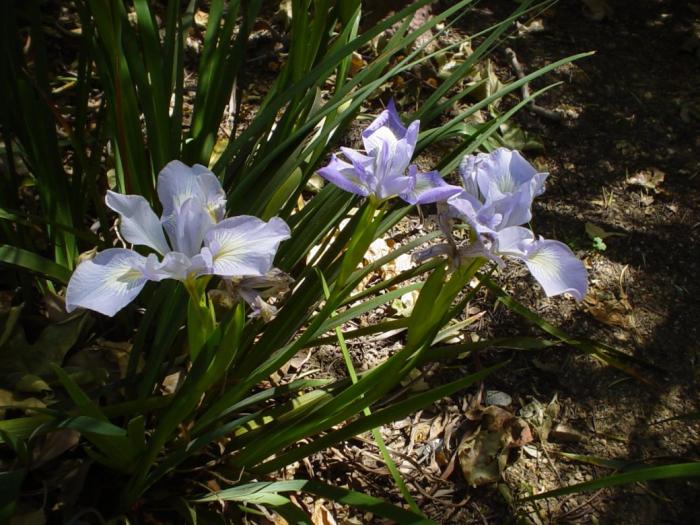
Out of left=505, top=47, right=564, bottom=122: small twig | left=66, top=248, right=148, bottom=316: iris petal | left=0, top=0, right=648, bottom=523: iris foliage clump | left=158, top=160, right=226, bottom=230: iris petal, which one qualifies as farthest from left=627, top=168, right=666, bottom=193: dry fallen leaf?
Answer: left=66, top=248, right=148, bottom=316: iris petal

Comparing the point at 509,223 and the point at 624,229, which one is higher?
the point at 509,223

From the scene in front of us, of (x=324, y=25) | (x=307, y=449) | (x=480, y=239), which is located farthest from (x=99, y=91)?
(x=480, y=239)

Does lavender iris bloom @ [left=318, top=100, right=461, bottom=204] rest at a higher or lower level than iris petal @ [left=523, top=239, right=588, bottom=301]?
higher

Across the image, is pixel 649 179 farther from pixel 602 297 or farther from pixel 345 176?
pixel 345 176

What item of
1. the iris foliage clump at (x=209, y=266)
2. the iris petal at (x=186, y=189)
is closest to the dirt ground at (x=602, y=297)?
the iris foliage clump at (x=209, y=266)

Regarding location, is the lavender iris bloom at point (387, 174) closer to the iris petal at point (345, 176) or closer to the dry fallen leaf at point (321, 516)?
the iris petal at point (345, 176)

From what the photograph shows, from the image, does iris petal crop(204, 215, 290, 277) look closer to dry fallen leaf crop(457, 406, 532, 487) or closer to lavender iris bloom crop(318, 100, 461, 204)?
lavender iris bloom crop(318, 100, 461, 204)

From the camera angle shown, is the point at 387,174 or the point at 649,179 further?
the point at 649,179

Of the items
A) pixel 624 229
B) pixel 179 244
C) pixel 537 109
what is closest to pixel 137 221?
pixel 179 244
